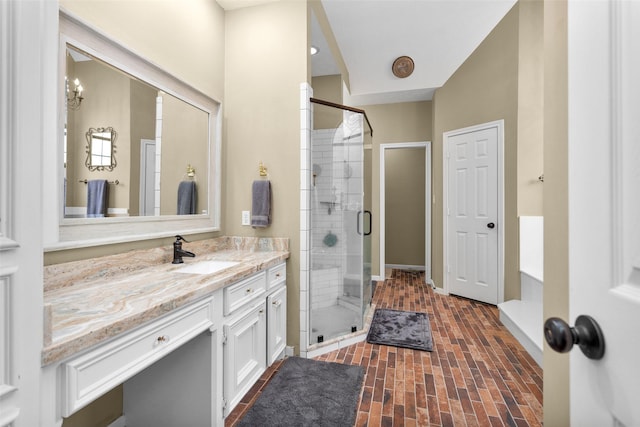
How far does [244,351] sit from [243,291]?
0.38 m

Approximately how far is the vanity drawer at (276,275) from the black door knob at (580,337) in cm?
174

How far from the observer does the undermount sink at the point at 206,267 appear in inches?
69.0

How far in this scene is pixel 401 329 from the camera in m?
2.86

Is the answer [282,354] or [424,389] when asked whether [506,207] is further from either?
[282,354]

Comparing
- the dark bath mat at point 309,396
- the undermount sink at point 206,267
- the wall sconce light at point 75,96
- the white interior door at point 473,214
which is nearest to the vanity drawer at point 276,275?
the undermount sink at point 206,267

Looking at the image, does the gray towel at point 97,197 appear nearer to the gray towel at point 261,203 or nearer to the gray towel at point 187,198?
the gray towel at point 187,198

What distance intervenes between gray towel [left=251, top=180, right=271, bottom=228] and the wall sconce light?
1.18m

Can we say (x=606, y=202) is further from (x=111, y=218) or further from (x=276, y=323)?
(x=276, y=323)

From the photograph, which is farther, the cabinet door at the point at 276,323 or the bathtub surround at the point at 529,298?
the bathtub surround at the point at 529,298

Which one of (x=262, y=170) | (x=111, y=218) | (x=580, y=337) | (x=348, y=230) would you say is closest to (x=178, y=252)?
(x=111, y=218)

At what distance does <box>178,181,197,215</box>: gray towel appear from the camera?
2.08 m

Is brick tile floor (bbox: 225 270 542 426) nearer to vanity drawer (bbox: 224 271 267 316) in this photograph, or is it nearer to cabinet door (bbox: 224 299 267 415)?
cabinet door (bbox: 224 299 267 415)

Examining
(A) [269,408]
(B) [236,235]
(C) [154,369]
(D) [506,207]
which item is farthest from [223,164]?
(D) [506,207]

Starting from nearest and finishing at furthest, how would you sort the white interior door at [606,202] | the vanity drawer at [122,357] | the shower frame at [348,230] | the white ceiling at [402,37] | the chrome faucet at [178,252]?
the white interior door at [606,202], the vanity drawer at [122,357], the chrome faucet at [178,252], the shower frame at [348,230], the white ceiling at [402,37]
